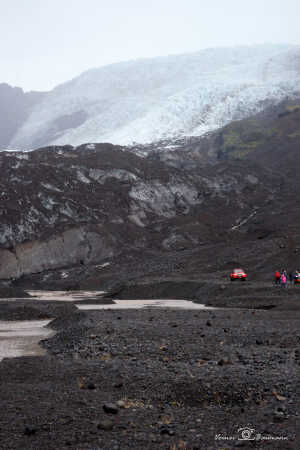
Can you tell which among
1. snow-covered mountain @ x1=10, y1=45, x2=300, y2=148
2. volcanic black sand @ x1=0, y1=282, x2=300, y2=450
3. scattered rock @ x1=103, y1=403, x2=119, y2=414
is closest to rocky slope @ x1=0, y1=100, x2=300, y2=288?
volcanic black sand @ x1=0, y1=282, x2=300, y2=450

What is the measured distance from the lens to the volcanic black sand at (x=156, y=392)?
Result: 6980 mm

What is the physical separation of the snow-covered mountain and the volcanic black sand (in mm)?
127882

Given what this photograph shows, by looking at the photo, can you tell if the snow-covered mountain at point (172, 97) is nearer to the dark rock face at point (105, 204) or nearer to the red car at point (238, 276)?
the dark rock face at point (105, 204)

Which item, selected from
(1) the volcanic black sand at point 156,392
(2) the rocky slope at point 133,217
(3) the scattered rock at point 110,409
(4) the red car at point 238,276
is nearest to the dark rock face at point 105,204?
(2) the rocky slope at point 133,217

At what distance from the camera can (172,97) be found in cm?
14912

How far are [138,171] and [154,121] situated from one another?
68330mm

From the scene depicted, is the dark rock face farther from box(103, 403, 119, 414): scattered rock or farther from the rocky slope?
box(103, 403, 119, 414): scattered rock

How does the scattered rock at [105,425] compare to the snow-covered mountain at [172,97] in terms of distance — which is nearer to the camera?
the scattered rock at [105,425]

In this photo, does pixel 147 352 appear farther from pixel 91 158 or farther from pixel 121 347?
pixel 91 158

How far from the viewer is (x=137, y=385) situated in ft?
31.2

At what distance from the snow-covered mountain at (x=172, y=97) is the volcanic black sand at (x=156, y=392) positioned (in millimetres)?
127882

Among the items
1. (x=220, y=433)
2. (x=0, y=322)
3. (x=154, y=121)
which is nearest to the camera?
(x=220, y=433)

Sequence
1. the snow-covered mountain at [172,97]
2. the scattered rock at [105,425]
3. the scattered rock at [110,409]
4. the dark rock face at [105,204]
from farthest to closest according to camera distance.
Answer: the snow-covered mountain at [172,97] < the dark rock face at [105,204] < the scattered rock at [110,409] < the scattered rock at [105,425]

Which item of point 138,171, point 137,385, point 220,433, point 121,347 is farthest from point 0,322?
point 138,171
